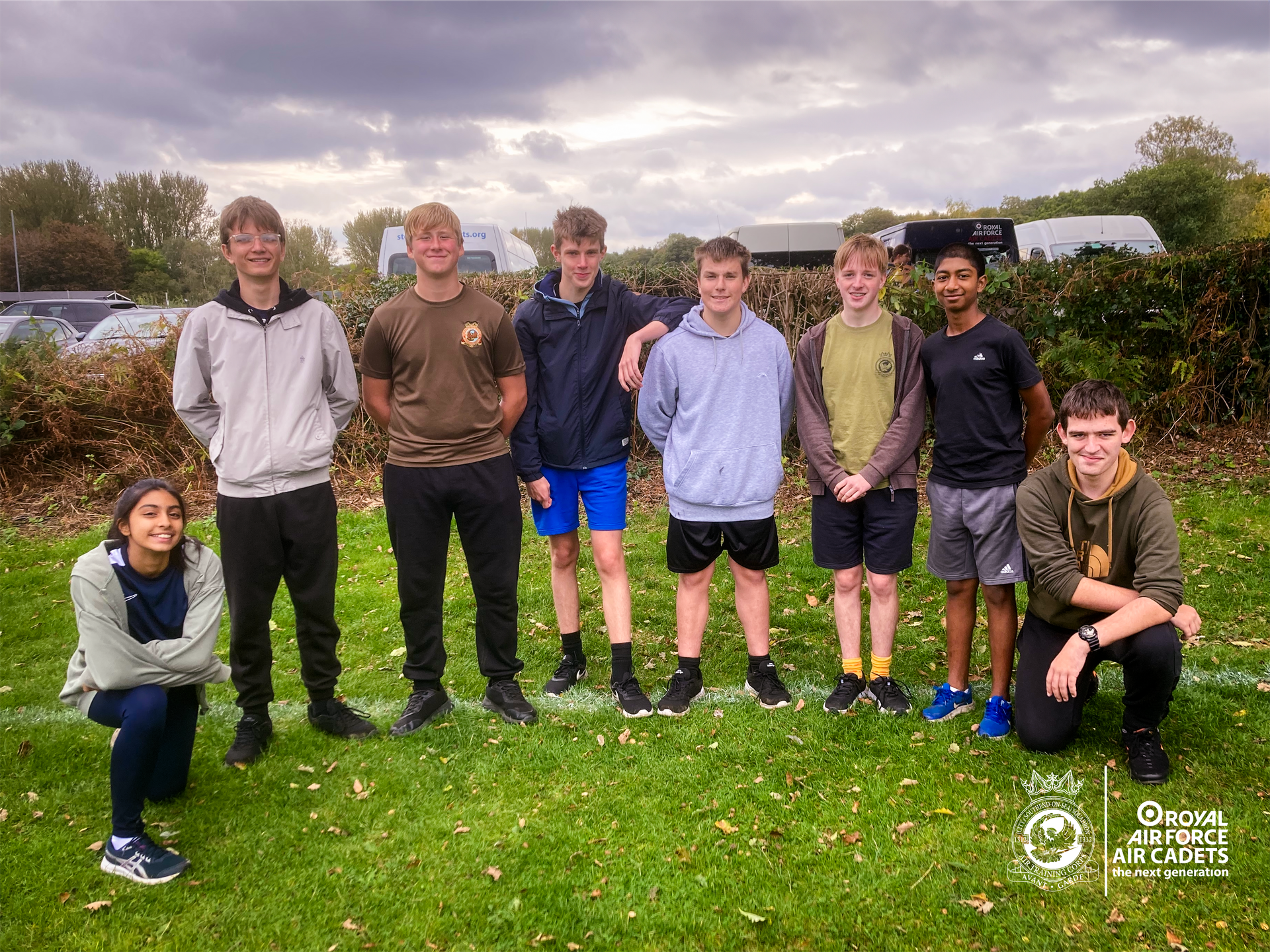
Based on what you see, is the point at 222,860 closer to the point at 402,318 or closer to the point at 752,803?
the point at 752,803

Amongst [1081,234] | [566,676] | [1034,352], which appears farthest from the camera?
[1081,234]

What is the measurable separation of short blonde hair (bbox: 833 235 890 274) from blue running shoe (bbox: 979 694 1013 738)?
1.91 meters

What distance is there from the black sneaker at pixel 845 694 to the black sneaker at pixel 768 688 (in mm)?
202

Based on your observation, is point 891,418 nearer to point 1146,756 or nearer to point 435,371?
point 1146,756

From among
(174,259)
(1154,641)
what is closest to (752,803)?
(1154,641)

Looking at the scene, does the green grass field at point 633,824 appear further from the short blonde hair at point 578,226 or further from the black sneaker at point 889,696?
the short blonde hair at point 578,226

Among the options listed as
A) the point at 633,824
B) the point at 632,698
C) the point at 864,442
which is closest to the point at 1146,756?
the point at 864,442

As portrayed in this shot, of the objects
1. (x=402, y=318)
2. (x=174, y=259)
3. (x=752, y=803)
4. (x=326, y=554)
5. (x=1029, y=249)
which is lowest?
(x=752, y=803)

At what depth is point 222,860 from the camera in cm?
294

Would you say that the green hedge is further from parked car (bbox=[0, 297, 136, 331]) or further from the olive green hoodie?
parked car (bbox=[0, 297, 136, 331])

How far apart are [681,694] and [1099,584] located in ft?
5.92

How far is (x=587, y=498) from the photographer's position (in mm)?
4055

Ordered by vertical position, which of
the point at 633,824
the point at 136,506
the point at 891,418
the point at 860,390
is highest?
the point at 860,390

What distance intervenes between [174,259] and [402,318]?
1987 inches
